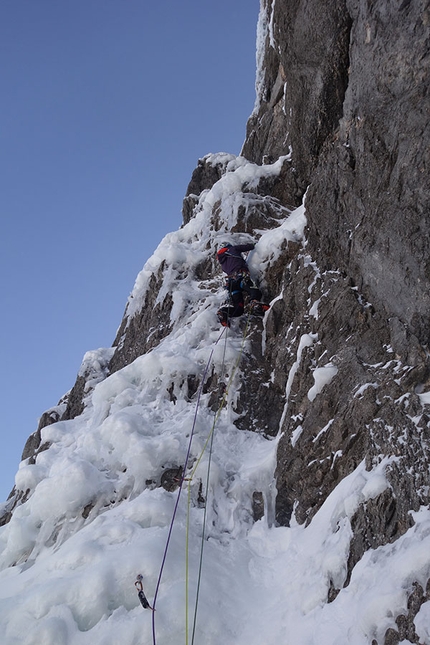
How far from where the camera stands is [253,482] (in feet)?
23.4

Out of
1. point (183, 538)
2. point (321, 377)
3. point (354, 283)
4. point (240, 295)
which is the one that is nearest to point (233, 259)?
point (240, 295)

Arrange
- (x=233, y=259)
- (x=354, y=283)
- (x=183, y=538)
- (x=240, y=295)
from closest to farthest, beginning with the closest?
1. (x=183, y=538)
2. (x=354, y=283)
3. (x=240, y=295)
4. (x=233, y=259)

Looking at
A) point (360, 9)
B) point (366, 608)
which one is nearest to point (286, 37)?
point (360, 9)

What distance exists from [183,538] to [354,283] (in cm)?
401

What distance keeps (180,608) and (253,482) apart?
213 cm

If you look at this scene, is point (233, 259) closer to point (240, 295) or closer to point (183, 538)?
point (240, 295)

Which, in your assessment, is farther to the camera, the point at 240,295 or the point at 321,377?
the point at 240,295

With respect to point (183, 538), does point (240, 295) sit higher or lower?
higher

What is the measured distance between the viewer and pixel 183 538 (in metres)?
6.34

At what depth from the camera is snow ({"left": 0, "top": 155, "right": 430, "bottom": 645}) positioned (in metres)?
4.86

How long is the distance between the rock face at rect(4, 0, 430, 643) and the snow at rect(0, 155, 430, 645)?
21 cm

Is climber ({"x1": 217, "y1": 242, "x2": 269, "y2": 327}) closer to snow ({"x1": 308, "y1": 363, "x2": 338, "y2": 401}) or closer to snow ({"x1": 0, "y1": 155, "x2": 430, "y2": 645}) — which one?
snow ({"x1": 0, "y1": 155, "x2": 430, "y2": 645})

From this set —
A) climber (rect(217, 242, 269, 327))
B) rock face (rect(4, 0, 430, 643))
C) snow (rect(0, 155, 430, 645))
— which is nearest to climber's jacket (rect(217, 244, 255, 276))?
climber (rect(217, 242, 269, 327))

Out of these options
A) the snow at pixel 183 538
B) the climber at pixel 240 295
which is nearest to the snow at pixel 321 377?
the snow at pixel 183 538
